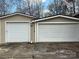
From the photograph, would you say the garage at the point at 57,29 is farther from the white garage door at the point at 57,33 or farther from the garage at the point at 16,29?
the garage at the point at 16,29

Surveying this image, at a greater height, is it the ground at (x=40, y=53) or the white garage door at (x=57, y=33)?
the white garage door at (x=57, y=33)

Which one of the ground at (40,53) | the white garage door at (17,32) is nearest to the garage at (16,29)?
the white garage door at (17,32)

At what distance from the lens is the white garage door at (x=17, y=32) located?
19.2 m

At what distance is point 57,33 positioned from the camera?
63.8 ft

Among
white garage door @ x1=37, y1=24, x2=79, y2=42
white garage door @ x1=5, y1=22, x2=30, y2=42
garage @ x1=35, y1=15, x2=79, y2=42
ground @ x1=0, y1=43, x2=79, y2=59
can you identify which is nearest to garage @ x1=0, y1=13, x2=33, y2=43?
white garage door @ x1=5, y1=22, x2=30, y2=42

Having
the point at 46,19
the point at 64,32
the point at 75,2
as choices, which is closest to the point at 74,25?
the point at 64,32

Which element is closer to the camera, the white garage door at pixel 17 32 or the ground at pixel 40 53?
the ground at pixel 40 53

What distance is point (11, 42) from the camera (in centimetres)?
1908

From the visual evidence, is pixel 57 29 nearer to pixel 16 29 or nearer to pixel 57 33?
pixel 57 33

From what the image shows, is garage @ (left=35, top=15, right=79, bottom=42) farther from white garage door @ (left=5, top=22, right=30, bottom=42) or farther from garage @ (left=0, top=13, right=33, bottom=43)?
white garage door @ (left=5, top=22, right=30, bottom=42)

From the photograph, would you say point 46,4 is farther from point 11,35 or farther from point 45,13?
point 11,35

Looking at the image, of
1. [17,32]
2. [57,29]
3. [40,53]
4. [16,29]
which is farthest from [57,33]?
[40,53]

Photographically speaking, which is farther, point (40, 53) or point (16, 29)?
point (16, 29)

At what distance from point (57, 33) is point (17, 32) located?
4160 mm
